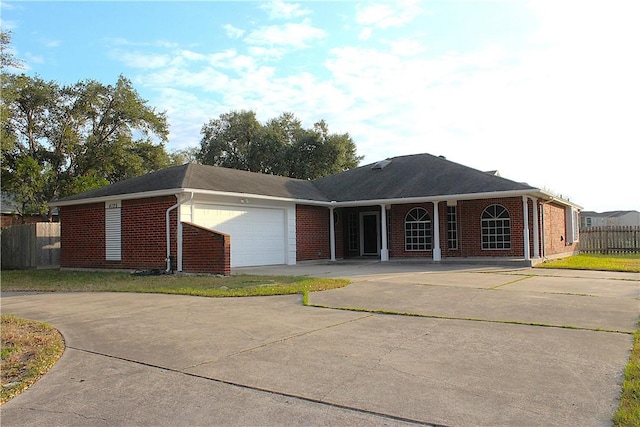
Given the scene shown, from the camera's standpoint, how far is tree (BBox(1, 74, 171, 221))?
27234 mm

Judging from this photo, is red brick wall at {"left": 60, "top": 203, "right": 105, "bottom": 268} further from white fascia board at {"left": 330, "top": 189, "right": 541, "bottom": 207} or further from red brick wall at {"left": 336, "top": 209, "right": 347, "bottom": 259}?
red brick wall at {"left": 336, "top": 209, "right": 347, "bottom": 259}

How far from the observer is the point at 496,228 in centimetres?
1869

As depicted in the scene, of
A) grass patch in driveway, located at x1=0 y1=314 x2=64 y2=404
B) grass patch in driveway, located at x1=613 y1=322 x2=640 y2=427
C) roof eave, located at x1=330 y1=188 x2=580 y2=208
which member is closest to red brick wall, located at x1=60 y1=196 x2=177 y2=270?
roof eave, located at x1=330 y1=188 x2=580 y2=208

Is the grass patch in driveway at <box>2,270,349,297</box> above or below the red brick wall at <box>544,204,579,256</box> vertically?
below

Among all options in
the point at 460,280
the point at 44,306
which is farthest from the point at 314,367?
the point at 460,280

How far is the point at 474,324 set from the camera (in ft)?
23.1

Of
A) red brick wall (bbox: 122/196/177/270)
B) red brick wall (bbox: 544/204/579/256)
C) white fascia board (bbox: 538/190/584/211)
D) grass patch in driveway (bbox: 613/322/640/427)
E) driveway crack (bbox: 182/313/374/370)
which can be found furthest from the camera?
red brick wall (bbox: 544/204/579/256)

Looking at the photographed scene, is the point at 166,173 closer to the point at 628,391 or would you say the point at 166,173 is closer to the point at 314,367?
the point at 314,367

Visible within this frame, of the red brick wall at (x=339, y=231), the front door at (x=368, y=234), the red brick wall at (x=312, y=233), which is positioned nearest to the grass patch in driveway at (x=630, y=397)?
the red brick wall at (x=312, y=233)

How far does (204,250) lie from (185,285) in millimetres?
2717

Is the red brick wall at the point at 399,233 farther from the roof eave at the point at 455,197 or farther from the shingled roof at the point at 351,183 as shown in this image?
the shingled roof at the point at 351,183

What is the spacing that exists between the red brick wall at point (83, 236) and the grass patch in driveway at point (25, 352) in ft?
34.3

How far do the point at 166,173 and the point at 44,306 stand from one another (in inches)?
357

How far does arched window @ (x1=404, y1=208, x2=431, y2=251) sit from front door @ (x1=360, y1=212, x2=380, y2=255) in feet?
8.31
